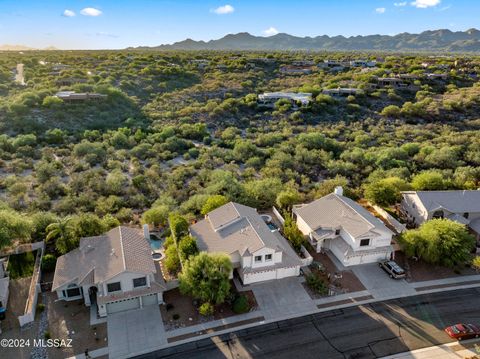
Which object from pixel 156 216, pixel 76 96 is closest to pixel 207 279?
pixel 156 216

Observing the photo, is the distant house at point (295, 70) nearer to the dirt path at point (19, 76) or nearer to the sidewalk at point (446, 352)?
the dirt path at point (19, 76)

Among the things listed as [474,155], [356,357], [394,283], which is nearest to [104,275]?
[356,357]

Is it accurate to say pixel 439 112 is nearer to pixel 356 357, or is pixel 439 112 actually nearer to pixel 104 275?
pixel 356 357

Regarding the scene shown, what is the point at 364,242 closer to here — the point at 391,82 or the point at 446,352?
the point at 446,352

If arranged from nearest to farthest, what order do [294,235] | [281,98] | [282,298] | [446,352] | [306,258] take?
[446,352]
[282,298]
[306,258]
[294,235]
[281,98]

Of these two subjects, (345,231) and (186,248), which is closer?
(186,248)

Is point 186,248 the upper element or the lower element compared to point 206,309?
upper

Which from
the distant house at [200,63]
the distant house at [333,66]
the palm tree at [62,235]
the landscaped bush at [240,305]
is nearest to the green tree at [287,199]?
the landscaped bush at [240,305]

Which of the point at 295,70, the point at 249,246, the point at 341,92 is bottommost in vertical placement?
the point at 249,246
